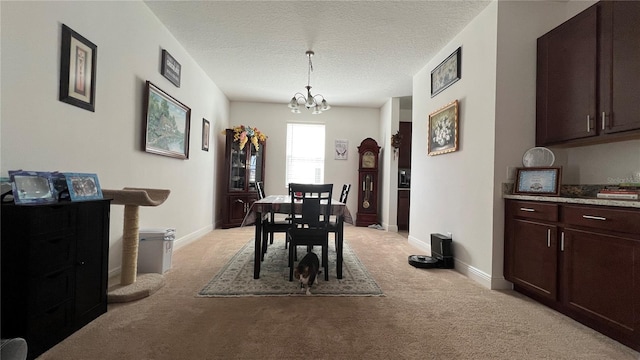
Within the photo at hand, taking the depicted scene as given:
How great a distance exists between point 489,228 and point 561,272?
0.62 metres

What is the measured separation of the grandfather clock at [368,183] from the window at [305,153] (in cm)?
94

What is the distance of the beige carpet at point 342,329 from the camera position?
1490mm

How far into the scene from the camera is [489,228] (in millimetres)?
2537

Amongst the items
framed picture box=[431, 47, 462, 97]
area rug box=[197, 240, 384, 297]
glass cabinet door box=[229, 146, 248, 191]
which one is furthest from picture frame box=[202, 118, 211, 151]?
framed picture box=[431, 47, 462, 97]

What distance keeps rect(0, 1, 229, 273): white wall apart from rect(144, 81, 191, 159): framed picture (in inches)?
3.0

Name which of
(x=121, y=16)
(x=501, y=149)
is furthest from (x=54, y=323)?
(x=501, y=149)

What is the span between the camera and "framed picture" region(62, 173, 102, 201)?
1656 millimetres

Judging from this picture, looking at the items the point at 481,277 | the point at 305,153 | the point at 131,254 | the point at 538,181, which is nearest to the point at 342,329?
the point at 481,277

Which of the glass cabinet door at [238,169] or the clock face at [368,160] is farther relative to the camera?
the clock face at [368,160]

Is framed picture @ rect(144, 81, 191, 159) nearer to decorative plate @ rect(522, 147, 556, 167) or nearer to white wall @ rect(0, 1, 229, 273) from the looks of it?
white wall @ rect(0, 1, 229, 273)

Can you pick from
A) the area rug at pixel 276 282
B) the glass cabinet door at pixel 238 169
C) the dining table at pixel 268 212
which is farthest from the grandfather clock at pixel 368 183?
the dining table at pixel 268 212

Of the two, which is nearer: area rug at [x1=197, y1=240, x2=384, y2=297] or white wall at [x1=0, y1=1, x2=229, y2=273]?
white wall at [x1=0, y1=1, x2=229, y2=273]

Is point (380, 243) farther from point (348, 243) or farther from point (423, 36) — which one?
point (423, 36)

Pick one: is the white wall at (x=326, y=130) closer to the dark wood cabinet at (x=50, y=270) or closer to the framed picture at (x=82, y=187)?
the framed picture at (x=82, y=187)
